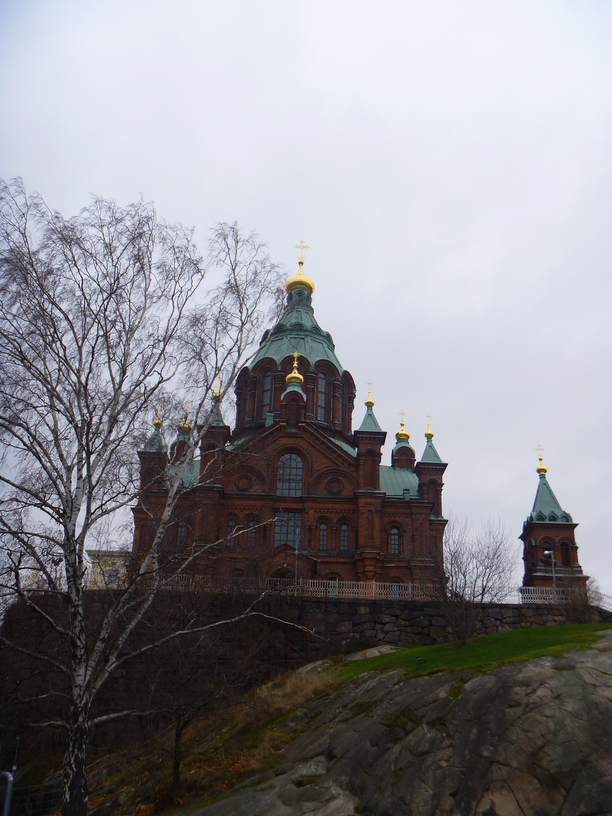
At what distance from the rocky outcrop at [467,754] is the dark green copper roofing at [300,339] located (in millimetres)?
31952

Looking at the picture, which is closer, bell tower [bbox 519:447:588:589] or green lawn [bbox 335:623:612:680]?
green lawn [bbox 335:623:612:680]

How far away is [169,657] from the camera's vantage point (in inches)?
685

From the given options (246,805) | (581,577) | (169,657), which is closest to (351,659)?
(169,657)

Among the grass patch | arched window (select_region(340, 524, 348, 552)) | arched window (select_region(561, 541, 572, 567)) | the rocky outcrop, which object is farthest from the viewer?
arched window (select_region(561, 541, 572, 567))

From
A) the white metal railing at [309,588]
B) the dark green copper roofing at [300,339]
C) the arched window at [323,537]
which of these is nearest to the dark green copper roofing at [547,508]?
the arched window at [323,537]

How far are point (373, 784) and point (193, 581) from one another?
37.0 feet

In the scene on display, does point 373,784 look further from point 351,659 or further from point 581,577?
point 581,577

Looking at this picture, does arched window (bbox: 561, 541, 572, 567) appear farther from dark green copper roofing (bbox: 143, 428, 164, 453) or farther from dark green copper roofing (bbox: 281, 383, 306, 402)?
dark green copper roofing (bbox: 143, 428, 164, 453)

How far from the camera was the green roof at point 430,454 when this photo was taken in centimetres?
3941

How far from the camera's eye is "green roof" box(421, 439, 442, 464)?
3941cm

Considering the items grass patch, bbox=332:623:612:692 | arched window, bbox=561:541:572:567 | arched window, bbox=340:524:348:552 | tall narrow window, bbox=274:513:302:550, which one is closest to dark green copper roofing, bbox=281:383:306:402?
tall narrow window, bbox=274:513:302:550

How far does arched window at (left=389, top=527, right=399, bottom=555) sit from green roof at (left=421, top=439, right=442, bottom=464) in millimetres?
5163

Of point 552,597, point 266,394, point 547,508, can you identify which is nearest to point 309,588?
point 552,597

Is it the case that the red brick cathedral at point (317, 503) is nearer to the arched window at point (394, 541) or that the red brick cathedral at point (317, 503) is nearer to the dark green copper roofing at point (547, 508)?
the arched window at point (394, 541)
